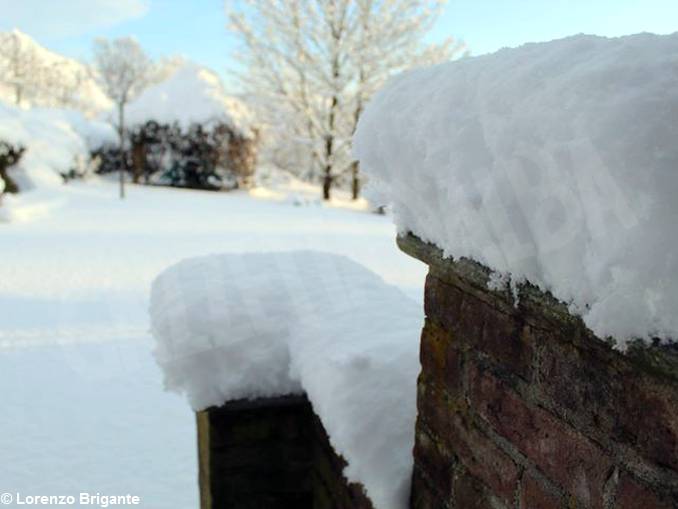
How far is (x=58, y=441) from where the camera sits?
3023 millimetres

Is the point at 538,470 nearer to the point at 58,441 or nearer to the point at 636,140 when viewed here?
the point at 636,140

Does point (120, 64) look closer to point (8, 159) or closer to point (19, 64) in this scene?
point (19, 64)

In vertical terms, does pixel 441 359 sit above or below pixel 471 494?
above

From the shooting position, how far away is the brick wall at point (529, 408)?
588 mm

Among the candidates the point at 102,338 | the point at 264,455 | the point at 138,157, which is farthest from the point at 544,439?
the point at 138,157

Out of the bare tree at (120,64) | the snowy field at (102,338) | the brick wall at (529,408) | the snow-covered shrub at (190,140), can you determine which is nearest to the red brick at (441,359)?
the brick wall at (529,408)

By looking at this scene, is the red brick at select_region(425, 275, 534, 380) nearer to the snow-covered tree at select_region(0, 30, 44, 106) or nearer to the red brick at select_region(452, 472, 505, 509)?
the red brick at select_region(452, 472, 505, 509)

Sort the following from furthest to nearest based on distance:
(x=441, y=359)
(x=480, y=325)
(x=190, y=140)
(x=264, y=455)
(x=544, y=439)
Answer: (x=190, y=140), (x=264, y=455), (x=441, y=359), (x=480, y=325), (x=544, y=439)

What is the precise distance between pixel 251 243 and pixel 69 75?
47084 millimetres

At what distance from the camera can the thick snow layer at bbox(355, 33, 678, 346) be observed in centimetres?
49

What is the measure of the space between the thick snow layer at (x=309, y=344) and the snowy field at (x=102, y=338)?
1.31 meters

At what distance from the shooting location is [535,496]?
0.77m

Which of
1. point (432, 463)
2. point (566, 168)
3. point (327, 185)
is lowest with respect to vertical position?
point (327, 185)

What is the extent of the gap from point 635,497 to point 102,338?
4.23 metres
